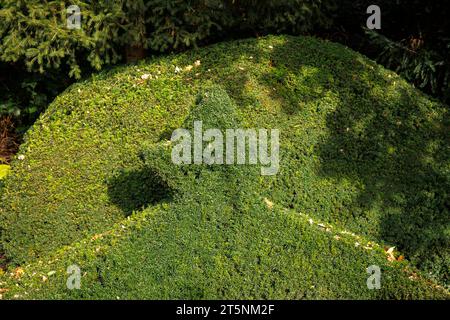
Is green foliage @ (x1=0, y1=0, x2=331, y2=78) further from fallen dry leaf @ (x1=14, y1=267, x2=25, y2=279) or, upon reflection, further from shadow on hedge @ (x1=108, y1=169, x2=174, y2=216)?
fallen dry leaf @ (x1=14, y1=267, x2=25, y2=279)

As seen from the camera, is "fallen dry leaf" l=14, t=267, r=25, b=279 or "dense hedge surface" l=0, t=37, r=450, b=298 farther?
"fallen dry leaf" l=14, t=267, r=25, b=279

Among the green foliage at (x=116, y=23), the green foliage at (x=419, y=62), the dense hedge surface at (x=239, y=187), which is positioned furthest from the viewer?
the green foliage at (x=419, y=62)

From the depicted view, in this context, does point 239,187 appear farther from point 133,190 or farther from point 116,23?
point 116,23

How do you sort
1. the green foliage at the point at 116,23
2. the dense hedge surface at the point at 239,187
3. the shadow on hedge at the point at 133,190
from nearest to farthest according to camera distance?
the dense hedge surface at the point at 239,187, the shadow on hedge at the point at 133,190, the green foliage at the point at 116,23

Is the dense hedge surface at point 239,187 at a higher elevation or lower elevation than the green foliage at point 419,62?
lower

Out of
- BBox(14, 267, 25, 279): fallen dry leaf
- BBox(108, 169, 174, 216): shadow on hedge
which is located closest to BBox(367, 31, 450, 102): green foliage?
BBox(108, 169, 174, 216): shadow on hedge

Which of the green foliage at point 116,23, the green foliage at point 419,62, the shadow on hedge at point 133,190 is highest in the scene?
the green foliage at point 116,23

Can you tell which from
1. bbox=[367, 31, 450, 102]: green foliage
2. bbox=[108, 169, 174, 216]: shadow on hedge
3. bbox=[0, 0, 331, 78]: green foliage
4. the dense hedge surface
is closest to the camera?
the dense hedge surface

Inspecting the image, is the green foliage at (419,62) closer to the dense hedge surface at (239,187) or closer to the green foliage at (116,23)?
the dense hedge surface at (239,187)

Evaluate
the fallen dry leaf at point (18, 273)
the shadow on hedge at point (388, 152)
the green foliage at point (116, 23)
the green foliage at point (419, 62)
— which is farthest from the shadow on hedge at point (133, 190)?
the green foliage at point (419, 62)

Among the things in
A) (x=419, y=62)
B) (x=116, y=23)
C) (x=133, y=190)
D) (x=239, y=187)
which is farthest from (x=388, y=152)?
(x=116, y=23)
